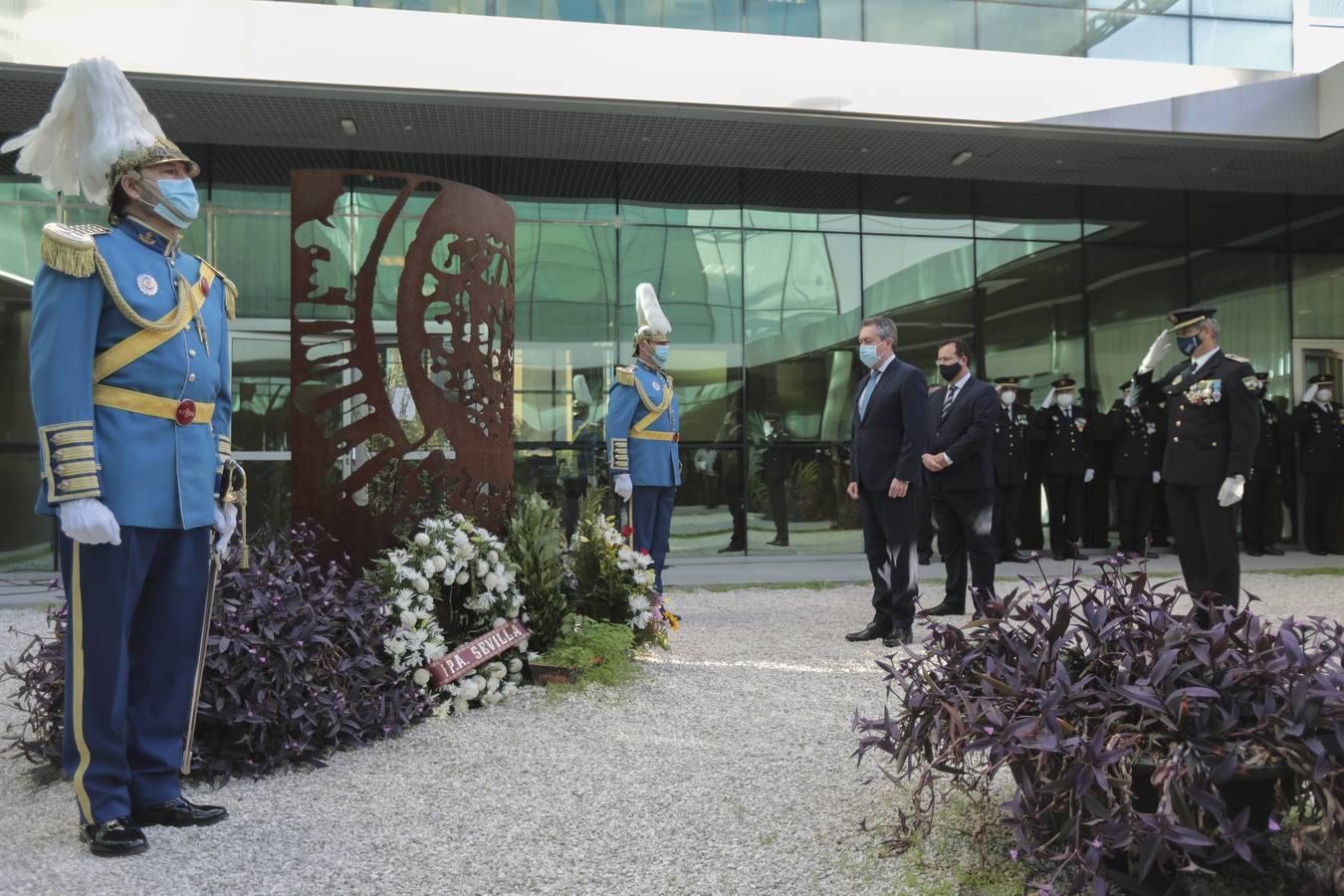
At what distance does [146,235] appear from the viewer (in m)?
3.00

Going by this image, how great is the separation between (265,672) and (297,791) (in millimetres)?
452

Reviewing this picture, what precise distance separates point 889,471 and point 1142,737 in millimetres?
3986

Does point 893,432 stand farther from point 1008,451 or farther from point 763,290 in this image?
point 763,290

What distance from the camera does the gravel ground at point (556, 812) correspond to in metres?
2.65

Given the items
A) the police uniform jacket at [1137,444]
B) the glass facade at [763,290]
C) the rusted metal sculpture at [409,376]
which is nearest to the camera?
the rusted metal sculpture at [409,376]

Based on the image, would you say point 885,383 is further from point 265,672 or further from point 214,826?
point 214,826

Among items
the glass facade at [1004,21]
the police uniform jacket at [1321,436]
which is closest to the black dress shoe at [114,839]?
the glass facade at [1004,21]

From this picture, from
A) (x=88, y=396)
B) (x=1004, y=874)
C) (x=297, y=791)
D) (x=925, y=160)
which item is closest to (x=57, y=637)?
(x=297, y=791)

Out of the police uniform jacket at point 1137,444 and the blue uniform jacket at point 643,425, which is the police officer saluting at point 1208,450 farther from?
the police uniform jacket at point 1137,444

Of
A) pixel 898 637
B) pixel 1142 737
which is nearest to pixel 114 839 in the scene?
pixel 1142 737

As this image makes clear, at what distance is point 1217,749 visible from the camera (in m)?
2.22

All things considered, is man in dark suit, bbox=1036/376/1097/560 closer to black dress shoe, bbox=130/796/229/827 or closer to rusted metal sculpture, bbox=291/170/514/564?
rusted metal sculpture, bbox=291/170/514/564

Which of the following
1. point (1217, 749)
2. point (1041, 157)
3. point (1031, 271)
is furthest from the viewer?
point (1031, 271)

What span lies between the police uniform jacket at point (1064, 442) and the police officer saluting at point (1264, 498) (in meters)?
2.42
